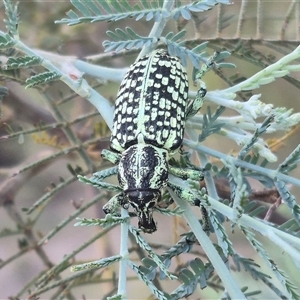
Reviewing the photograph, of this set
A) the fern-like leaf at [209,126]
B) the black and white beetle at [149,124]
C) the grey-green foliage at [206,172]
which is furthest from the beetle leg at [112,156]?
the fern-like leaf at [209,126]

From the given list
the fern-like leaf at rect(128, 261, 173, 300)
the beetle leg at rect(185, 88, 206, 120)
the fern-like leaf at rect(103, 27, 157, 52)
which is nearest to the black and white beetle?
the beetle leg at rect(185, 88, 206, 120)

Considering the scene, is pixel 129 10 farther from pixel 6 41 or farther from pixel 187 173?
pixel 187 173

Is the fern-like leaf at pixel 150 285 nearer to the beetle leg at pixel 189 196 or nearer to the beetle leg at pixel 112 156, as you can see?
the beetle leg at pixel 189 196

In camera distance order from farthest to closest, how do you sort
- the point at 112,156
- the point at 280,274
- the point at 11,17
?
the point at 112,156 → the point at 11,17 → the point at 280,274

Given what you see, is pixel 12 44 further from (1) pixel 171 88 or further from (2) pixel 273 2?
(2) pixel 273 2

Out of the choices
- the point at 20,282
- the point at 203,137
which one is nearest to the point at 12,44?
the point at 203,137

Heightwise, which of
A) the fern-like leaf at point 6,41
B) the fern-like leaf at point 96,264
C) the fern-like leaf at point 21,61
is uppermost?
the fern-like leaf at point 6,41

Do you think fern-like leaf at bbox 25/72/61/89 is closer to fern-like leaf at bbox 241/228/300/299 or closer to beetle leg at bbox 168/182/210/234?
beetle leg at bbox 168/182/210/234

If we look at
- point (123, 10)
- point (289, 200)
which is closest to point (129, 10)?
point (123, 10)
